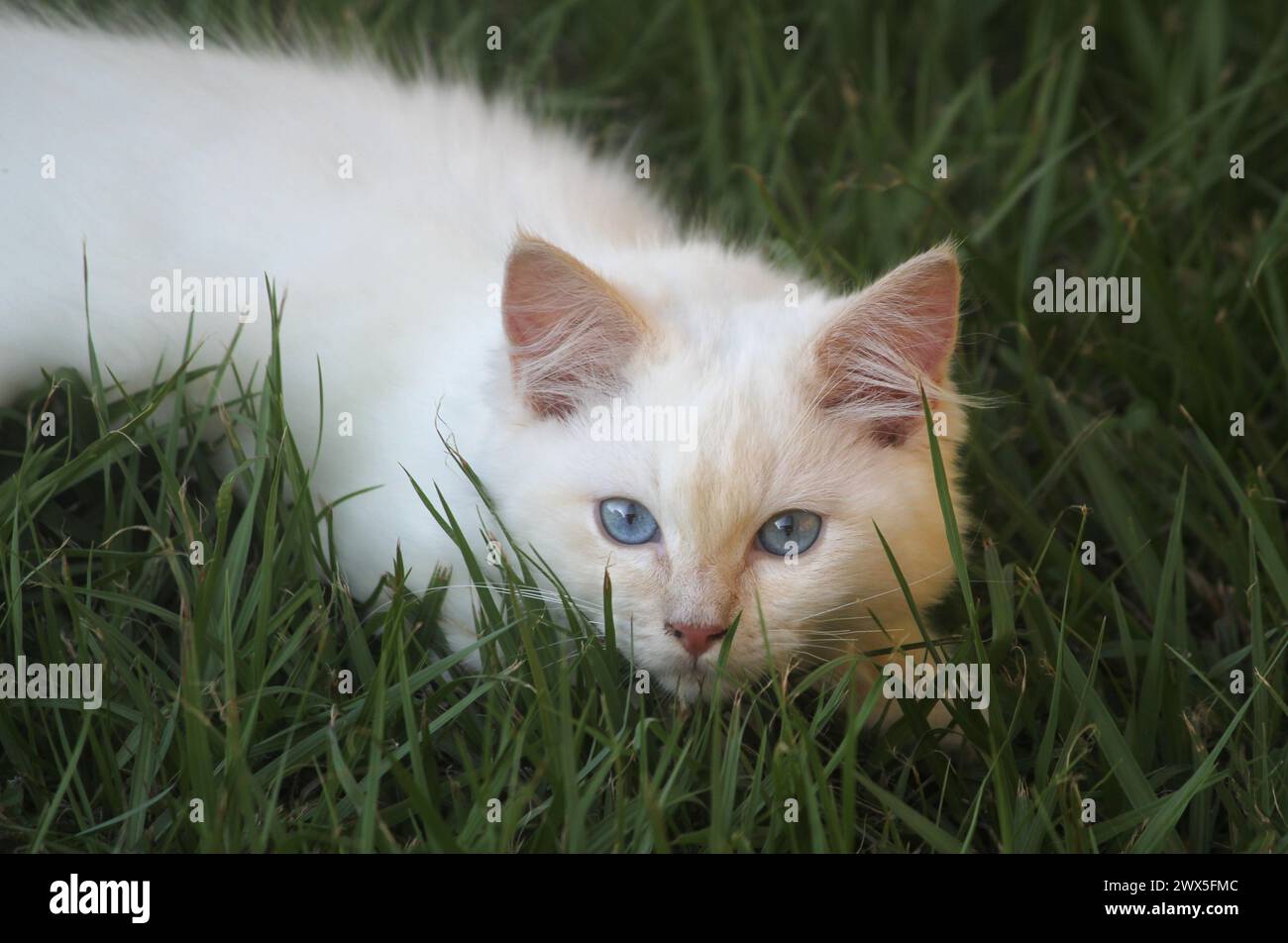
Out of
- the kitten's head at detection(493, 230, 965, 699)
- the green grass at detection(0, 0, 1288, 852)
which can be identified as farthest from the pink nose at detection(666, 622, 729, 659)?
the green grass at detection(0, 0, 1288, 852)

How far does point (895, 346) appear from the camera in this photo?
7.77ft

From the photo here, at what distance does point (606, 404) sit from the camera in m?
→ 2.42

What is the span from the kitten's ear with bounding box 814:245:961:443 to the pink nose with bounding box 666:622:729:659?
1.63 ft

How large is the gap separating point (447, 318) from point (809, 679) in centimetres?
111

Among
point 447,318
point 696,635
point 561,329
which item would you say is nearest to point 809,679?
point 696,635

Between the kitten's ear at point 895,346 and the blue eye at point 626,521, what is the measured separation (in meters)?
0.41

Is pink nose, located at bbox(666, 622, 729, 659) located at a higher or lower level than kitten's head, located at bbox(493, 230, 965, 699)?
lower

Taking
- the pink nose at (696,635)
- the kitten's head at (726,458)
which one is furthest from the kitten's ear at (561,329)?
the pink nose at (696,635)

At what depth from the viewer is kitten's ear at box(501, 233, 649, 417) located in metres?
2.29

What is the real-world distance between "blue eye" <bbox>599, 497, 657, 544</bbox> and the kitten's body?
3cm

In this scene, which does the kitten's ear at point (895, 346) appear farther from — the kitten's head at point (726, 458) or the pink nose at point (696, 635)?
the pink nose at point (696, 635)

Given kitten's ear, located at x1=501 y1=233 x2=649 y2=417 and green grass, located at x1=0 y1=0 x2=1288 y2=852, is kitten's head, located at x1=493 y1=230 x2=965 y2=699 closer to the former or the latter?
kitten's ear, located at x1=501 y1=233 x2=649 y2=417

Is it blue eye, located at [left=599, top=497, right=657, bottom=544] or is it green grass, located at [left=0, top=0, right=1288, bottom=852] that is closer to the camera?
green grass, located at [left=0, top=0, right=1288, bottom=852]
